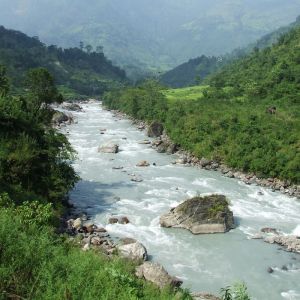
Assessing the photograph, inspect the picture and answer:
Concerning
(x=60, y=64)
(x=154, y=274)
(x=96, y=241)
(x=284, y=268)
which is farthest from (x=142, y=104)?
(x=60, y=64)

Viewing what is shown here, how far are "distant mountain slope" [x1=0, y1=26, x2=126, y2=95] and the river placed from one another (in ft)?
250

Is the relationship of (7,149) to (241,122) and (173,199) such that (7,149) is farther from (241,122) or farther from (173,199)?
(241,122)

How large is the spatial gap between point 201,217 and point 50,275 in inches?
687

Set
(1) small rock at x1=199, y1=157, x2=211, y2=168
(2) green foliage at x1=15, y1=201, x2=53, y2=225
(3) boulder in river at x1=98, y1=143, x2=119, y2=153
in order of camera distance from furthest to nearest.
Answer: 1. (3) boulder in river at x1=98, y1=143, x2=119, y2=153
2. (1) small rock at x1=199, y1=157, x2=211, y2=168
3. (2) green foliage at x1=15, y1=201, x2=53, y2=225

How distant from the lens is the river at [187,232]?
2305 cm

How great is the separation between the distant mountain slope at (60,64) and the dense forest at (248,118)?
2312 inches

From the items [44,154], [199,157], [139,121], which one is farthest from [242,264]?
[139,121]

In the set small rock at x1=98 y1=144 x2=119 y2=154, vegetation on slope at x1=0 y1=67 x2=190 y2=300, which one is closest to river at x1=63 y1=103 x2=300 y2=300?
small rock at x1=98 y1=144 x2=119 y2=154

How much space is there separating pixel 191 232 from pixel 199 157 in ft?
71.1

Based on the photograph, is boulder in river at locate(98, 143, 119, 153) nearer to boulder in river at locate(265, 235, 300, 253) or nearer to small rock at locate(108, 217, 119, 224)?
small rock at locate(108, 217, 119, 224)

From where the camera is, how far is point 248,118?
168ft

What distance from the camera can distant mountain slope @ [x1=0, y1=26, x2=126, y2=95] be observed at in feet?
453

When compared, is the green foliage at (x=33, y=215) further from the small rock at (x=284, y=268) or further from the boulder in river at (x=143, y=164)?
the boulder in river at (x=143, y=164)

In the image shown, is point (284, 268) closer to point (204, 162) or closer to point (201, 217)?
point (201, 217)
